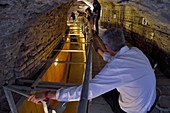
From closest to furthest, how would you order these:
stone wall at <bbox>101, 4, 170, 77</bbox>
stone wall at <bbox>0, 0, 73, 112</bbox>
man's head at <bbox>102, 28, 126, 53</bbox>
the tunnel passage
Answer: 1. man's head at <bbox>102, 28, 126, 53</bbox>
2. stone wall at <bbox>0, 0, 73, 112</bbox>
3. the tunnel passage
4. stone wall at <bbox>101, 4, 170, 77</bbox>

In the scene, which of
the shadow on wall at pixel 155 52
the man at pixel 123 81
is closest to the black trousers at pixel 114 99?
the man at pixel 123 81

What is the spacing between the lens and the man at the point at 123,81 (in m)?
1.16

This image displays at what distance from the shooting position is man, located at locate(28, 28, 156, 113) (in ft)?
3.80

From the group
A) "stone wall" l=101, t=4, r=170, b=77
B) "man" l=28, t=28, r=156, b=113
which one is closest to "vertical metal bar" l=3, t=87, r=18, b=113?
"man" l=28, t=28, r=156, b=113

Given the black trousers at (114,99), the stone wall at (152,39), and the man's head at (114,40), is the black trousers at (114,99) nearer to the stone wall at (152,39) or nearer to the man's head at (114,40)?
the man's head at (114,40)

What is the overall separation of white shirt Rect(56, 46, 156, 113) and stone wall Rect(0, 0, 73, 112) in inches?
33.3

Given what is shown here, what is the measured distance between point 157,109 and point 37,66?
7.00ft

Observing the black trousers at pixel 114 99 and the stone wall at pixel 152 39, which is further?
the stone wall at pixel 152 39

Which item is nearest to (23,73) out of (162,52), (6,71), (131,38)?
(6,71)

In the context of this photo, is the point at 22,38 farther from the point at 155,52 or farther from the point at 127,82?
the point at 155,52

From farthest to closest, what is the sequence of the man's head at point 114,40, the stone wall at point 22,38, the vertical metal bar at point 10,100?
1. the vertical metal bar at point 10,100
2. the stone wall at point 22,38
3. the man's head at point 114,40

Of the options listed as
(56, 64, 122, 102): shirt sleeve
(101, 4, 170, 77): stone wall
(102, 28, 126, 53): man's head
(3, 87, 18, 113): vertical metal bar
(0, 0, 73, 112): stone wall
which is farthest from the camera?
(101, 4, 170, 77): stone wall

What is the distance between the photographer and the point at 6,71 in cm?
212

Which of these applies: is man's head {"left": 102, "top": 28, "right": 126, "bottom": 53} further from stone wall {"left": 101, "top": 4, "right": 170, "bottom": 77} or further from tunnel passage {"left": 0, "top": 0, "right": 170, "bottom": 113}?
stone wall {"left": 101, "top": 4, "right": 170, "bottom": 77}
